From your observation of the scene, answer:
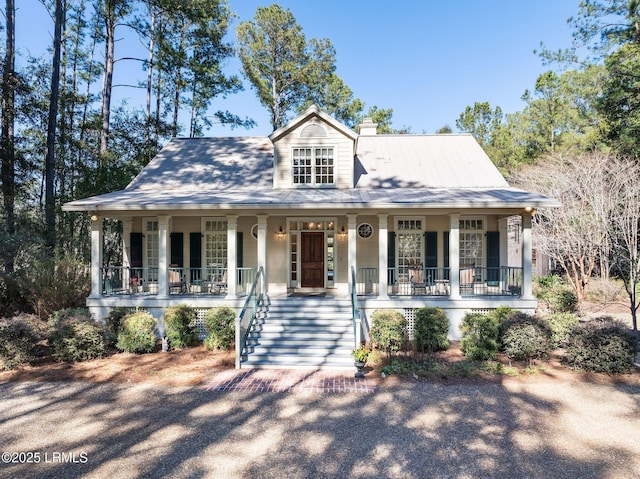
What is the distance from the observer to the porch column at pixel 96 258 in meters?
10.2

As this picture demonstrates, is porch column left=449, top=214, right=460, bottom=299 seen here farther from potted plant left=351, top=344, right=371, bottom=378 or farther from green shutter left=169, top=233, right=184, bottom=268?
green shutter left=169, top=233, right=184, bottom=268

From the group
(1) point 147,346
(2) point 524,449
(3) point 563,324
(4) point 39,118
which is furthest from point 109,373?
(4) point 39,118

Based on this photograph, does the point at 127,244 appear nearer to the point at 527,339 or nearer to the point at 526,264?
the point at 527,339

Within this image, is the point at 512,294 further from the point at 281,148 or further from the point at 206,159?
the point at 206,159

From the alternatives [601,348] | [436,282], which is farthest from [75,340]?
[601,348]

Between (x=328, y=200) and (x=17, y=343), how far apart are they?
796cm

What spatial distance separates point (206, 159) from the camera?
13.8m

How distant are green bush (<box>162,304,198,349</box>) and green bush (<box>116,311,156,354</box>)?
45 centimetres

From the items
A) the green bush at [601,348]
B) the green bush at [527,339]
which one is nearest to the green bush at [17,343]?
the green bush at [527,339]

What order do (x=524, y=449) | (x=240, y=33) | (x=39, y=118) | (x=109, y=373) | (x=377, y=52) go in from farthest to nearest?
(x=240, y=33) < (x=377, y=52) < (x=39, y=118) < (x=109, y=373) < (x=524, y=449)

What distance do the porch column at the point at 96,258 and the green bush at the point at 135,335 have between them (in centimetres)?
224

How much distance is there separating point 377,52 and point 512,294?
17.0 meters

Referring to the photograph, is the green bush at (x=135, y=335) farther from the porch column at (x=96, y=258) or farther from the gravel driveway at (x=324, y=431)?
the porch column at (x=96, y=258)

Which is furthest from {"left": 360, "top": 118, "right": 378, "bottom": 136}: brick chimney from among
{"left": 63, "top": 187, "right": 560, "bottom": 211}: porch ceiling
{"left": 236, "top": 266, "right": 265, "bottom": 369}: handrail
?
{"left": 236, "top": 266, "right": 265, "bottom": 369}: handrail
